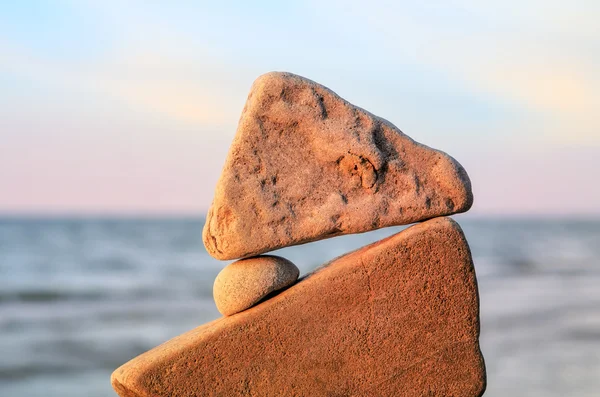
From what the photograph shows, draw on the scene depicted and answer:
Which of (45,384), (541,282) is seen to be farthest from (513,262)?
(45,384)

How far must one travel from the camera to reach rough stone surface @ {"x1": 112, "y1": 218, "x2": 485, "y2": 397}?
5.02m

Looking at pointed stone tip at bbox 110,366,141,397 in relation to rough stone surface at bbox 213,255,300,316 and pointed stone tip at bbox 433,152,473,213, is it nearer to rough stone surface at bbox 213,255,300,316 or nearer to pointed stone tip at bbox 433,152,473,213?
rough stone surface at bbox 213,255,300,316

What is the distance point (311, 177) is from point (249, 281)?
83 centimetres

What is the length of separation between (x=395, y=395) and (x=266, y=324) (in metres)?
1.02

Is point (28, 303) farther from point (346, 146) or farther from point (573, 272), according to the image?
point (573, 272)

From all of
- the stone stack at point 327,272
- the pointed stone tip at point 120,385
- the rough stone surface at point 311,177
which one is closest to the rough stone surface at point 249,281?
the stone stack at point 327,272

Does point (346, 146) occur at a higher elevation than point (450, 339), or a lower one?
higher

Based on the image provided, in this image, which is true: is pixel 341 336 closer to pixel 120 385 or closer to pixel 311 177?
pixel 311 177

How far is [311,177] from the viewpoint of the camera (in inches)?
197

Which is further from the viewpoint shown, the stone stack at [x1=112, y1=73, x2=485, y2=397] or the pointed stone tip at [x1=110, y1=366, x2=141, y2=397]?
the pointed stone tip at [x1=110, y1=366, x2=141, y2=397]

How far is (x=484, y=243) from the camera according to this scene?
37969 millimetres

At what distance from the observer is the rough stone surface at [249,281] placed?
5.07 meters

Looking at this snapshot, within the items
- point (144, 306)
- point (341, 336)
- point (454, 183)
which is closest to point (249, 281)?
point (341, 336)

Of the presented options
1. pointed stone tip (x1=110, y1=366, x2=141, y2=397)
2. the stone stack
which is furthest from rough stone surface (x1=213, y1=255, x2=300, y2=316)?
pointed stone tip (x1=110, y1=366, x2=141, y2=397)
